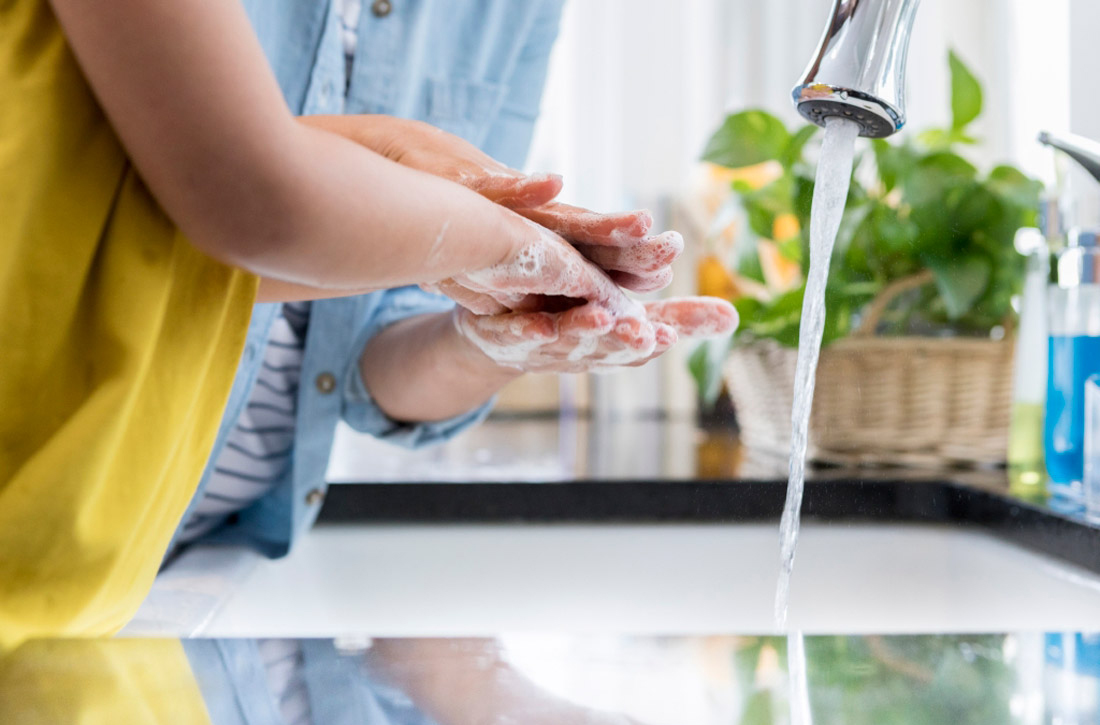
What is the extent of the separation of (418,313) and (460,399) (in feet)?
0.33

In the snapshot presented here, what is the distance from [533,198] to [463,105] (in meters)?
0.37

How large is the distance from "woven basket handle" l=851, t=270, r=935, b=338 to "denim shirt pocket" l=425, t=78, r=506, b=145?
0.38 m

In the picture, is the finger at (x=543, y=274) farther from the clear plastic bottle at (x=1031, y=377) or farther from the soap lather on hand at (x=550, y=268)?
the clear plastic bottle at (x=1031, y=377)

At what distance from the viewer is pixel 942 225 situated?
0.85 meters

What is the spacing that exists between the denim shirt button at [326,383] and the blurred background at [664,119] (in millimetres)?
281

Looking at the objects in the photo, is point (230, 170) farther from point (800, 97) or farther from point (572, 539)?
point (572, 539)

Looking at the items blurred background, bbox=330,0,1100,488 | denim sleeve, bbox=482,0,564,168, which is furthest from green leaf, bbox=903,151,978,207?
denim sleeve, bbox=482,0,564,168

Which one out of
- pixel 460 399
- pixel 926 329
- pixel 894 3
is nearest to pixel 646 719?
pixel 894 3

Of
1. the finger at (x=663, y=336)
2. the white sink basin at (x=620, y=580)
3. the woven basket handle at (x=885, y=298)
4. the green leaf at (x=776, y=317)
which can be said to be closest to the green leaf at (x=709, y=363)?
the green leaf at (x=776, y=317)

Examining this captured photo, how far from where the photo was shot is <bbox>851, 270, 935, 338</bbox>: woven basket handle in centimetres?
85

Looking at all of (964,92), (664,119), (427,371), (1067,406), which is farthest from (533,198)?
(664,119)

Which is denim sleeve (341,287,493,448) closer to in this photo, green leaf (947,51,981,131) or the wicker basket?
the wicker basket

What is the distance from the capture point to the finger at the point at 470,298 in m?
0.38

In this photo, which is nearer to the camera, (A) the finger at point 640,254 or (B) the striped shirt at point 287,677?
(B) the striped shirt at point 287,677
